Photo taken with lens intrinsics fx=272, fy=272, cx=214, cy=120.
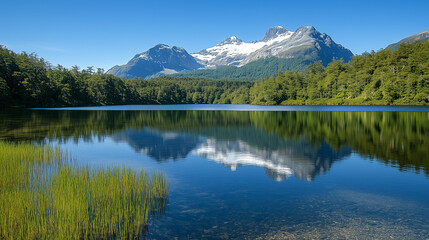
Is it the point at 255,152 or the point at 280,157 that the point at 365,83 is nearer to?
the point at 255,152

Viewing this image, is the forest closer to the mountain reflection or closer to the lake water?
the mountain reflection

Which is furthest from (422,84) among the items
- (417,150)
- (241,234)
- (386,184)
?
(241,234)

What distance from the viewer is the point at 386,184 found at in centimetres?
1470

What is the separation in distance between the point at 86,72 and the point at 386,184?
656 feet

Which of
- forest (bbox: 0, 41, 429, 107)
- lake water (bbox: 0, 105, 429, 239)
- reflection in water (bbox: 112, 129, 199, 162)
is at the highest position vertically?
forest (bbox: 0, 41, 429, 107)

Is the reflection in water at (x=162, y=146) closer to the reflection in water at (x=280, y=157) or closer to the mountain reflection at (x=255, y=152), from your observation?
the mountain reflection at (x=255, y=152)

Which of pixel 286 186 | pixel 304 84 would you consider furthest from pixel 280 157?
pixel 304 84

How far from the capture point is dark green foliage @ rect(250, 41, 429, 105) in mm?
121188

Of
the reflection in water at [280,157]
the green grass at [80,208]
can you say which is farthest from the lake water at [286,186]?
the green grass at [80,208]

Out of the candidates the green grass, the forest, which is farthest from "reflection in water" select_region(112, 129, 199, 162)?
the forest

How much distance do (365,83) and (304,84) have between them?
42.7m

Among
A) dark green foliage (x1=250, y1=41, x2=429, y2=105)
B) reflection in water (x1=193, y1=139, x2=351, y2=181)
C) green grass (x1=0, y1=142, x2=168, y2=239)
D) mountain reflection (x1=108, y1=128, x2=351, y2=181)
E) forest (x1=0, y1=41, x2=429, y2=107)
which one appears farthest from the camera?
dark green foliage (x1=250, y1=41, x2=429, y2=105)

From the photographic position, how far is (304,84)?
183000 millimetres

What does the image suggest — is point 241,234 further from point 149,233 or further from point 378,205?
point 378,205
